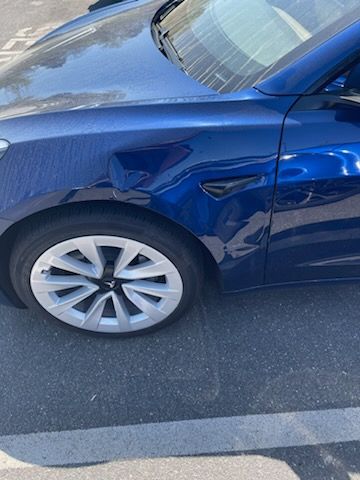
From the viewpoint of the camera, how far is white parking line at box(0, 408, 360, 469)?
5.70ft

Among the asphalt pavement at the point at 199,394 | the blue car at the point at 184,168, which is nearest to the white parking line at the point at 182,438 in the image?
the asphalt pavement at the point at 199,394

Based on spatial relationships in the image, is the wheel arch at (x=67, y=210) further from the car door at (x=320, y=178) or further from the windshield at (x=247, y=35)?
the windshield at (x=247, y=35)

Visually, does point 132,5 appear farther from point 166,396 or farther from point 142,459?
point 142,459

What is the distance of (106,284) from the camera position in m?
1.94

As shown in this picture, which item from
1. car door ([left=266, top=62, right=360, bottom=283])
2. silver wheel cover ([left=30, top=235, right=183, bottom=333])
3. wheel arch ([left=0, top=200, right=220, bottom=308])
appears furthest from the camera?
silver wheel cover ([left=30, top=235, right=183, bottom=333])

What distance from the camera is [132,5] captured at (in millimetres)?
2680

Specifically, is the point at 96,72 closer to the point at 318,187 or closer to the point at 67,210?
the point at 67,210

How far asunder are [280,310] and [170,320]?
55 centimetres

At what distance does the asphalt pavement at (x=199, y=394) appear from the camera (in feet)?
5.61

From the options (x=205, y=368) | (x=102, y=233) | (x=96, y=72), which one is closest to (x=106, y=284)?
(x=102, y=233)

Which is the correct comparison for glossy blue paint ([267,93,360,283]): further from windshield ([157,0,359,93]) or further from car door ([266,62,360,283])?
windshield ([157,0,359,93])

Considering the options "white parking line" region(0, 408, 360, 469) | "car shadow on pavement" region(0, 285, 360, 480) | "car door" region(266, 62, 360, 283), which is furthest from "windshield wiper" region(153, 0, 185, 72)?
"white parking line" region(0, 408, 360, 469)

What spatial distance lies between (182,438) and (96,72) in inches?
61.1

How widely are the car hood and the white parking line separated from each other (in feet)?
4.21
